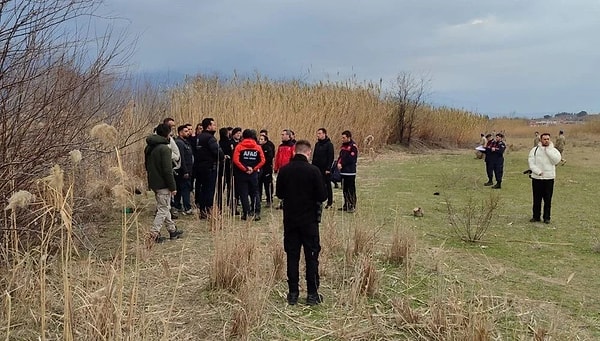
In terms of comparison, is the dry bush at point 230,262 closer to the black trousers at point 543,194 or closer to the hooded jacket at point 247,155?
the hooded jacket at point 247,155

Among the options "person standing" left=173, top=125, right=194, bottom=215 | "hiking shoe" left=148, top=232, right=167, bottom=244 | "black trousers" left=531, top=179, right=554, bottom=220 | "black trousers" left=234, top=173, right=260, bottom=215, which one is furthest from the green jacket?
"black trousers" left=531, top=179, right=554, bottom=220

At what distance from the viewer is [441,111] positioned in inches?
→ 1547

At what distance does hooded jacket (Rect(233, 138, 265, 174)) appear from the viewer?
9.55m

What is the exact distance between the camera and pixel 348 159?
1073 cm

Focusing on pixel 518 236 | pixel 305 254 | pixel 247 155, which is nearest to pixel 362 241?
pixel 305 254

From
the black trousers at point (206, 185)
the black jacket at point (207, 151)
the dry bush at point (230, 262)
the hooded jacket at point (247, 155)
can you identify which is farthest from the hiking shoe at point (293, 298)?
the black jacket at point (207, 151)

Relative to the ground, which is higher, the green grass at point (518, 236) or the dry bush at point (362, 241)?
the dry bush at point (362, 241)

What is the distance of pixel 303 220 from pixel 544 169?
6556 mm

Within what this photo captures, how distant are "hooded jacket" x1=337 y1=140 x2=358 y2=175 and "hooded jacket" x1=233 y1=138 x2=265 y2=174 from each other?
1883 mm

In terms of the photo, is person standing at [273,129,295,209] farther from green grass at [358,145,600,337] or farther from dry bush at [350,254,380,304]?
dry bush at [350,254,380,304]

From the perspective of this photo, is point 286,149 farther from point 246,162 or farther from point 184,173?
point 184,173

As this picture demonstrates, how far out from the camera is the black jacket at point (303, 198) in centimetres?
543

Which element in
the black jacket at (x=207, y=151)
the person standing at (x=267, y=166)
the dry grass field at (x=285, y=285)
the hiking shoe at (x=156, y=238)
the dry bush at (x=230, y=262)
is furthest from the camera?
the person standing at (x=267, y=166)

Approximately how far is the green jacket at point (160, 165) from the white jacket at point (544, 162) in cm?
680
